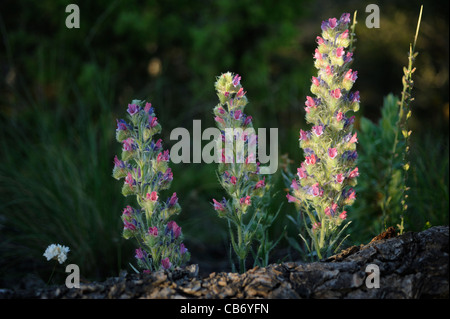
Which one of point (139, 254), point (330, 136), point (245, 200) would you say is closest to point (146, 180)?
point (139, 254)

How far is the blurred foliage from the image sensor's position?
3.14 m

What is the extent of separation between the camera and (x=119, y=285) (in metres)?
1.89

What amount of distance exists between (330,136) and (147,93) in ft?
10.7

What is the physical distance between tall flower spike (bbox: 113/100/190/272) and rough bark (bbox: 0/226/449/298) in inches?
6.6

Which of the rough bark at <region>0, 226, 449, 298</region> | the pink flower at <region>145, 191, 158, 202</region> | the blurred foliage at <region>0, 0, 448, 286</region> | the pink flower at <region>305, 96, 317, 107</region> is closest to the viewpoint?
the rough bark at <region>0, 226, 449, 298</region>

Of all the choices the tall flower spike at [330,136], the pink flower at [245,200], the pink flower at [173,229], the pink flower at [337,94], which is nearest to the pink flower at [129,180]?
the pink flower at [173,229]

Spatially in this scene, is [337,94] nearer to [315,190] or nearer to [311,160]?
[311,160]

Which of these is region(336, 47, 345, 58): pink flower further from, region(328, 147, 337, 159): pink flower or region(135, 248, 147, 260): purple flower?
region(135, 248, 147, 260): purple flower

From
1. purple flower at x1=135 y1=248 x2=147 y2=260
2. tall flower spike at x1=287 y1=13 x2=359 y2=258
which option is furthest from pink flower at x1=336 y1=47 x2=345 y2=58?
purple flower at x1=135 y1=248 x2=147 y2=260

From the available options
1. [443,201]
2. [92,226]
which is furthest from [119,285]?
[443,201]

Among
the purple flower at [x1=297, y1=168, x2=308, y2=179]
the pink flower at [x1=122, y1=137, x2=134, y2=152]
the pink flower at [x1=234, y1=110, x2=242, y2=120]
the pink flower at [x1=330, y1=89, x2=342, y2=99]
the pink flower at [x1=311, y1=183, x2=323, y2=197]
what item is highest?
the pink flower at [x1=330, y1=89, x2=342, y2=99]

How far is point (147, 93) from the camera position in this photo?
5.08m

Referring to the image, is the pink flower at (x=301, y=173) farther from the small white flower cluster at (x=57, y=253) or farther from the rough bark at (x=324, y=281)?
the small white flower cluster at (x=57, y=253)

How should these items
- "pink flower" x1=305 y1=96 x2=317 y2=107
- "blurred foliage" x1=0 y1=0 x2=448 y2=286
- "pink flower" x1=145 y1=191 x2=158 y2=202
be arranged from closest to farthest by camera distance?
"pink flower" x1=145 y1=191 x2=158 y2=202, "pink flower" x1=305 y1=96 x2=317 y2=107, "blurred foliage" x1=0 y1=0 x2=448 y2=286
